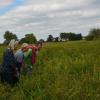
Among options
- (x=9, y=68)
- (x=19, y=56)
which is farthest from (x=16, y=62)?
(x=9, y=68)

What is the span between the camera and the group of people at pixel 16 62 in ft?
31.8

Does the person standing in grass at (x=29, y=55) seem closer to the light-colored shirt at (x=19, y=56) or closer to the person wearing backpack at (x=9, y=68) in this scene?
the light-colored shirt at (x=19, y=56)

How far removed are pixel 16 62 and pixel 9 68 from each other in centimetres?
64

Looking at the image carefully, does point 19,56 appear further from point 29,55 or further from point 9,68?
point 9,68

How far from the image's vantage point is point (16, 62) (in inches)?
408

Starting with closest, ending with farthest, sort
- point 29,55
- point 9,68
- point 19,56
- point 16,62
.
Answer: point 9,68
point 16,62
point 19,56
point 29,55

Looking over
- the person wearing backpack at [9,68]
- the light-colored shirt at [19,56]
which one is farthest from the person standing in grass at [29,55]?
the person wearing backpack at [9,68]

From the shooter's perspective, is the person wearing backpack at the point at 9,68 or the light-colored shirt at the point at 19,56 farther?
the light-colored shirt at the point at 19,56

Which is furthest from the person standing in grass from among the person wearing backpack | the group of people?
the person wearing backpack

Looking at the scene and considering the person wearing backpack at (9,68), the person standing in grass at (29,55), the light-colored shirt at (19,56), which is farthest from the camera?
the person standing in grass at (29,55)

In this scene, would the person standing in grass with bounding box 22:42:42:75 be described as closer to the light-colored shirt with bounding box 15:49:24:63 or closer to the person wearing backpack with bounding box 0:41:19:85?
the light-colored shirt with bounding box 15:49:24:63

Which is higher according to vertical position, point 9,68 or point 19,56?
point 19,56

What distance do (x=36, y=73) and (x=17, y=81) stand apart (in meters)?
1.00

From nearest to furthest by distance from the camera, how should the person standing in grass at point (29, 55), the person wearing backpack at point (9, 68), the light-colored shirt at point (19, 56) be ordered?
the person wearing backpack at point (9, 68)
the light-colored shirt at point (19, 56)
the person standing in grass at point (29, 55)
